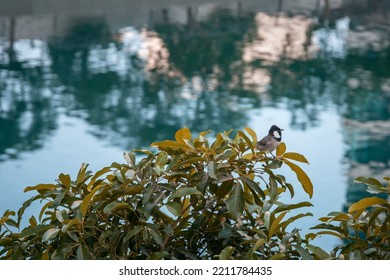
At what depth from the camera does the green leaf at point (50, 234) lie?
158 centimetres

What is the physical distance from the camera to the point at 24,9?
10836 mm

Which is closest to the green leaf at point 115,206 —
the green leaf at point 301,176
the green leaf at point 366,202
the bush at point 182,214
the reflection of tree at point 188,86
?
the bush at point 182,214

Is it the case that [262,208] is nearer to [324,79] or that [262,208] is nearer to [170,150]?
[170,150]

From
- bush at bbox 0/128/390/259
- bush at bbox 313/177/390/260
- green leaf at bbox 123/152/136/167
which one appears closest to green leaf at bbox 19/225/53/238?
bush at bbox 0/128/390/259

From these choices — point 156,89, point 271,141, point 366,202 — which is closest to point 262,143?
point 271,141

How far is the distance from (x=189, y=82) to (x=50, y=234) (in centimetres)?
642

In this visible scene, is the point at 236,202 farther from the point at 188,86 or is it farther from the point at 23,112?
the point at 188,86

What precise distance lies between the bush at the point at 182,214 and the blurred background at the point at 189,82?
311cm

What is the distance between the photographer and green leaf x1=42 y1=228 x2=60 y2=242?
1.58 meters

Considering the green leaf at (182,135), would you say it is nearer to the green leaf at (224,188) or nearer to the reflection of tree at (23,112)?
the green leaf at (224,188)

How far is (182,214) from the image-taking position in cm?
169

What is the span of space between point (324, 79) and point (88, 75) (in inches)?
97.4
